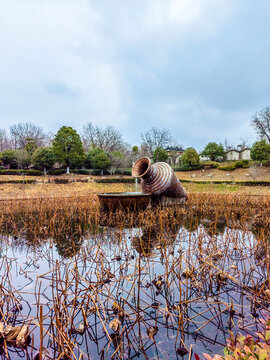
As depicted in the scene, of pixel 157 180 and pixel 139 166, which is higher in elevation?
pixel 139 166

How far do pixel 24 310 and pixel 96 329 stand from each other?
0.66m

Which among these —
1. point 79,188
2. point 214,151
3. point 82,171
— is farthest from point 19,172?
point 214,151

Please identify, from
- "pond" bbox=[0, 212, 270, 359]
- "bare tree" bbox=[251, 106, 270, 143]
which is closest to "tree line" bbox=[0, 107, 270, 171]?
"bare tree" bbox=[251, 106, 270, 143]

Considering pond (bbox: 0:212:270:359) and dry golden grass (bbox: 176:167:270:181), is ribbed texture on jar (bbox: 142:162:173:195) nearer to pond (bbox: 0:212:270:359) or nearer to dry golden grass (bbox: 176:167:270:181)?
pond (bbox: 0:212:270:359)

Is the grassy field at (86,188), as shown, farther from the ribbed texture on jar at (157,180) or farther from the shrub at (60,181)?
the ribbed texture on jar at (157,180)

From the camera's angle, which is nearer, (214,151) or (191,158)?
(191,158)

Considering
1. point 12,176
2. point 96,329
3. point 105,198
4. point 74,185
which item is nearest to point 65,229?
point 105,198

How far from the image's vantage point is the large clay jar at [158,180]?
7398mm

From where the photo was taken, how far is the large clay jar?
7.40 meters

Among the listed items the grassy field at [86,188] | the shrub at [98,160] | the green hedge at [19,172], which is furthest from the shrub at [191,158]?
the green hedge at [19,172]

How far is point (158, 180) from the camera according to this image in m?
7.51

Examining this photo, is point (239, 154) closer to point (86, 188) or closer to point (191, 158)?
point (191, 158)

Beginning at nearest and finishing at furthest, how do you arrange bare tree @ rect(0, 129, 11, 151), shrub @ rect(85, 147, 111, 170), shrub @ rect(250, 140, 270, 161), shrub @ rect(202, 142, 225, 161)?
shrub @ rect(85, 147, 111, 170), shrub @ rect(250, 140, 270, 161), shrub @ rect(202, 142, 225, 161), bare tree @ rect(0, 129, 11, 151)

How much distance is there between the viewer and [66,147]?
2008cm
